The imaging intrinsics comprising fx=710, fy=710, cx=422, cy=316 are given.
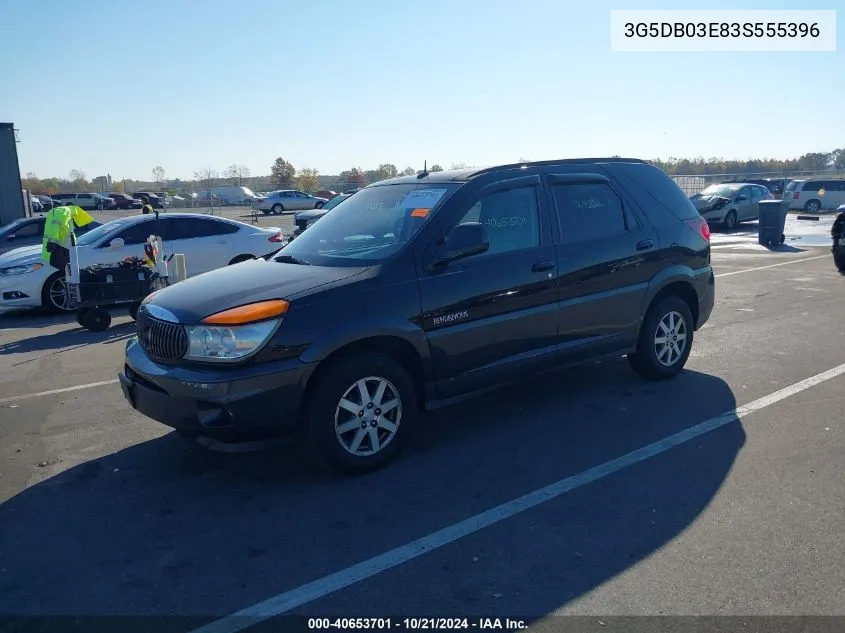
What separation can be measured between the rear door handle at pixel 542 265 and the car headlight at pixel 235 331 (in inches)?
76.5

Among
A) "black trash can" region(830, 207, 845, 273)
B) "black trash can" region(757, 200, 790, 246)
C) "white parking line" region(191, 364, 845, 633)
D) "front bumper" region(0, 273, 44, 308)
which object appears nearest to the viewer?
"white parking line" region(191, 364, 845, 633)

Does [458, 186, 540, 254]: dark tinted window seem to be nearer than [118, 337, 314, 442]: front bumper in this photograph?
No

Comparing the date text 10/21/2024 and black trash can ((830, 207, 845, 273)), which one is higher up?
black trash can ((830, 207, 845, 273))

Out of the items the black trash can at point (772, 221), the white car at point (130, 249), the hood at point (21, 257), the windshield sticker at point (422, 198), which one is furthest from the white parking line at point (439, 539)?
the black trash can at point (772, 221)

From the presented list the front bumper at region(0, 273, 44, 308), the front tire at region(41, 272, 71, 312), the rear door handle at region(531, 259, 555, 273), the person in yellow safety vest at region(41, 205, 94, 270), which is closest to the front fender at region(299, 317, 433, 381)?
the rear door handle at region(531, 259, 555, 273)

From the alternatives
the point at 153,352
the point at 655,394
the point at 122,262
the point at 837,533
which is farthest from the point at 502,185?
the point at 122,262

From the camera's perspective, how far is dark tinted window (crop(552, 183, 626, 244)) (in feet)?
18.2

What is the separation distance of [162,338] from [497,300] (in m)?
2.24

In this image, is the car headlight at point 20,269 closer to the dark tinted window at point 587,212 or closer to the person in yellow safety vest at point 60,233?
the person in yellow safety vest at point 60,233

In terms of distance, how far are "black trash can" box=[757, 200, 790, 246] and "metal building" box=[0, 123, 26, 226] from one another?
21.9 m

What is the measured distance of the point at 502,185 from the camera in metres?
5.28

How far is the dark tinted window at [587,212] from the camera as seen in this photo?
18.2 ft

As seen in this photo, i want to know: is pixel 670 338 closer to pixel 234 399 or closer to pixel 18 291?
pixel 234 399

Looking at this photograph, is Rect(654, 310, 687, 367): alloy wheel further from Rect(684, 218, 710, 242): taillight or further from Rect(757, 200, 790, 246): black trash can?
Rect(757, 200, 790, 246): black trash can
